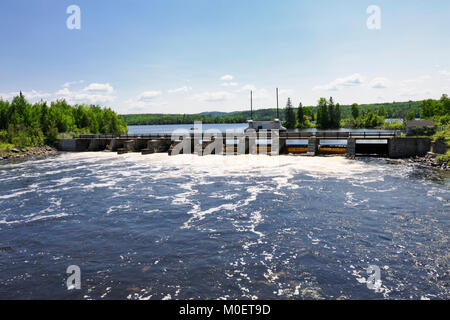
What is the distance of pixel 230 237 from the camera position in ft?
52.2

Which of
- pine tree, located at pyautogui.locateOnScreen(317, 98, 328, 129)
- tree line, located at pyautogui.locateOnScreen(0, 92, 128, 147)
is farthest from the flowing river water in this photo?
pine tree, located at pyautogui.locateOnScreen(317, 98, 328, 129)

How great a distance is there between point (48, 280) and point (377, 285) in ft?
43.7

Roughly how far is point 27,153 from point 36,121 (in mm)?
25867

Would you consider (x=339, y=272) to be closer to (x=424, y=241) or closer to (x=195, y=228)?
(x=424, y=241)

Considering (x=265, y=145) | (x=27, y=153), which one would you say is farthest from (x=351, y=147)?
(x=27, y=153)

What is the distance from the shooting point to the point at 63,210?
21.6 m

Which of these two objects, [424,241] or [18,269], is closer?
[18,269]

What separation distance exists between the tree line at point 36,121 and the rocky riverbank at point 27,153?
349 centimetres

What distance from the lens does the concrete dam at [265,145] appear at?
140 ft

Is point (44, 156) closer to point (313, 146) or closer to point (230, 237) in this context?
point (313, 146)

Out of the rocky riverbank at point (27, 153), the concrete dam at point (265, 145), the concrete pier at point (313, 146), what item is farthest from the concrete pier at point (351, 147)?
the rocky riverbank at point (27, 153)

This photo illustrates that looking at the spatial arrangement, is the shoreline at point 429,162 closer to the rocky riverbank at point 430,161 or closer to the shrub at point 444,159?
the rocky riverbank at point 430,161

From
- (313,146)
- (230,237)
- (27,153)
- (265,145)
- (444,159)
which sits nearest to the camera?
(230,237)
